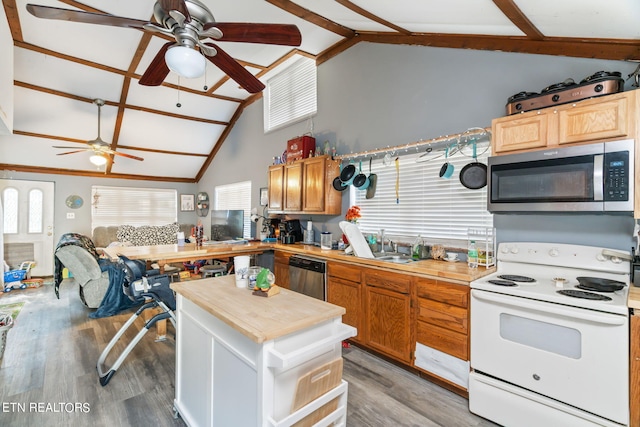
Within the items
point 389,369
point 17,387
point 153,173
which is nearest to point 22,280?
point 153,173

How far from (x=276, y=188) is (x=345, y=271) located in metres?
1.97

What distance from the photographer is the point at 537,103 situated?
2.00 meters

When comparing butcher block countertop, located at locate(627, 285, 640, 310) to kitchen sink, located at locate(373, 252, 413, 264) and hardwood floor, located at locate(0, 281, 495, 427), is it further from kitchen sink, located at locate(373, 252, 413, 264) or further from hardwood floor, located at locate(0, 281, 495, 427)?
kitchen sink, located at locate(373, 252, 413, 264)

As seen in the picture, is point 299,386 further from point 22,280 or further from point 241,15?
point 22,280

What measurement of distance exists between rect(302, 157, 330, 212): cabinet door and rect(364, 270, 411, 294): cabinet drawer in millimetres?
1205

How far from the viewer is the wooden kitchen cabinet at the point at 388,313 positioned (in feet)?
8.11

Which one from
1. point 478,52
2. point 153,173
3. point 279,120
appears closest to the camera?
point 478,52

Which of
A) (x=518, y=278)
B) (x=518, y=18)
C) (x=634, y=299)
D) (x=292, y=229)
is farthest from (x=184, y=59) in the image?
(x=292, y=229)

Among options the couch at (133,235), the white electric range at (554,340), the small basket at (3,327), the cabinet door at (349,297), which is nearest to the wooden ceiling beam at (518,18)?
the white electric range at (554,340)

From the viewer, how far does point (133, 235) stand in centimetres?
663

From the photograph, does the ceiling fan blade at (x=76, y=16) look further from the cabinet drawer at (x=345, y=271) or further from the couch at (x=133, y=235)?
the couch at (x=133, y=235)

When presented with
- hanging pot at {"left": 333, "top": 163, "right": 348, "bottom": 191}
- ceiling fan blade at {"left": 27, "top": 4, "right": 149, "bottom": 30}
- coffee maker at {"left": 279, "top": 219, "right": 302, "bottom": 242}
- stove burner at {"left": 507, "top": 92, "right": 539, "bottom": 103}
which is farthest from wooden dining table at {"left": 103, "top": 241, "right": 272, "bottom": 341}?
stove burner at {"left": 507, "top": 92, "right": 539, "bottom": 103}

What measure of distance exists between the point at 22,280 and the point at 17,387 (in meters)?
4.11

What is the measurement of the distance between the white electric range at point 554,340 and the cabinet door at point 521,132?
765 mm
